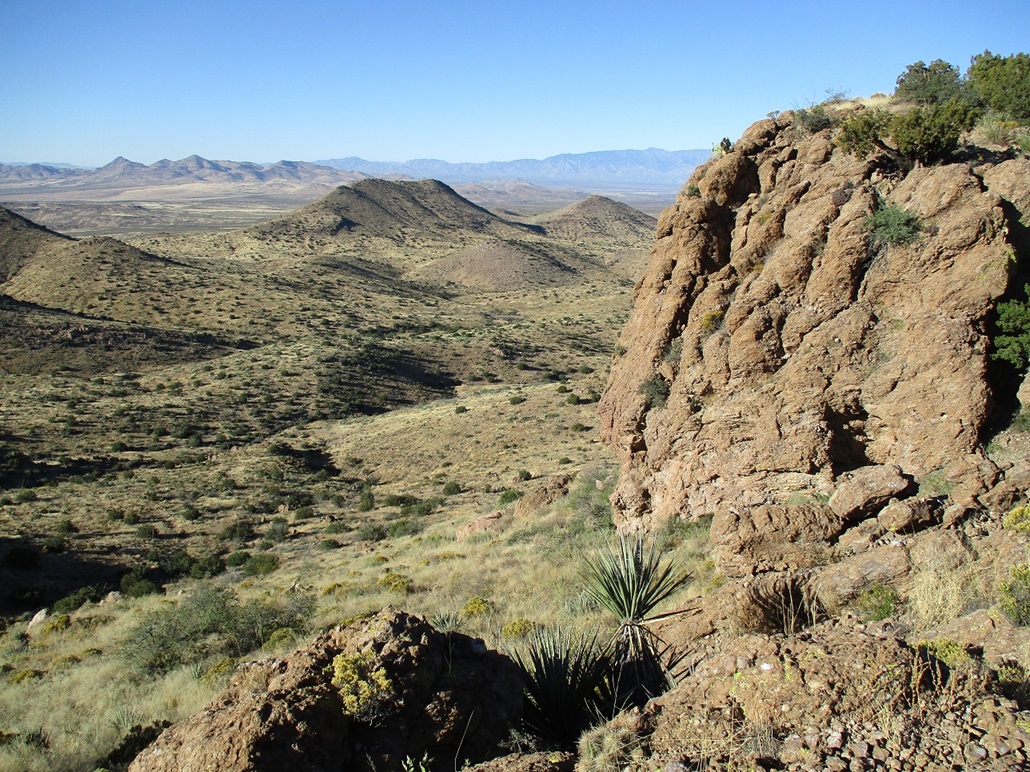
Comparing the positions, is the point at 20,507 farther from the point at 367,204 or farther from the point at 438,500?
the point at 367,204


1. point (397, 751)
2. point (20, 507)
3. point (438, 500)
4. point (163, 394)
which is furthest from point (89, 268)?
point (397, 751)

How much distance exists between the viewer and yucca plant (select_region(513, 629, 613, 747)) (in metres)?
5.14

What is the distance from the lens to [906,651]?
4129 millimetres

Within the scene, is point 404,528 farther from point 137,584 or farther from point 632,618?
point 632,618

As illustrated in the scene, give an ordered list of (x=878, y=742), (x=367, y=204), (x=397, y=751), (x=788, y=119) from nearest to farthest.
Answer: (x=878, y=742) < (x=397, y=751) < (x=788, y=119) < (x=367, y=204)

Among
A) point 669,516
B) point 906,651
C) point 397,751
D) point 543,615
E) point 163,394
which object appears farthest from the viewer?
point 163,394

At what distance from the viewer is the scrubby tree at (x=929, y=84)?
13648 millimetres

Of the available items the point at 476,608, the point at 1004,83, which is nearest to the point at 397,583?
the point at 476,608

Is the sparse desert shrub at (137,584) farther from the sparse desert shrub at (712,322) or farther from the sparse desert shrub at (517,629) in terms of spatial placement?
the sparse desert shrub at (712,322)

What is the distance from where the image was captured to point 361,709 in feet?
14.7

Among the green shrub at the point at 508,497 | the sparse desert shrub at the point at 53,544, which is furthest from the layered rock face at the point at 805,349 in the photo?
the sparse desert shrub at the point at 53,544

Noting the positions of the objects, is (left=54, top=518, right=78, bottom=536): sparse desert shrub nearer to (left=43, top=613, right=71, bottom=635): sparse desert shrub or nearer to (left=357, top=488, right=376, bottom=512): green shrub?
(left=43, top=613, right=71, bottom=635): sparse desert shrub

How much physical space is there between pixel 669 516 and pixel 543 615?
9.91 ft

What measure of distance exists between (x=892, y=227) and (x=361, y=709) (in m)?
9.26
